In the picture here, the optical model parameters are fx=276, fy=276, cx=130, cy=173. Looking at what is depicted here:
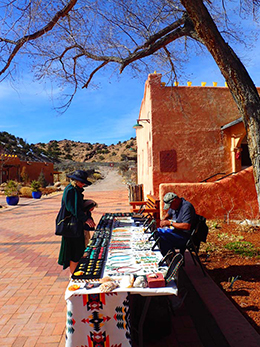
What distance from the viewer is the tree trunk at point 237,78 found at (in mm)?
3367

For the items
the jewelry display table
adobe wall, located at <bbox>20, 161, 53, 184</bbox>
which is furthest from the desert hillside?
the jewelry display table

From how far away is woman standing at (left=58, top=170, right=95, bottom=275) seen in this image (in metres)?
3.46

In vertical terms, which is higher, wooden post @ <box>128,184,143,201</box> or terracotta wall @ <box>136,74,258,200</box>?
terracotta wall @ <box>136,74,258,200</box>

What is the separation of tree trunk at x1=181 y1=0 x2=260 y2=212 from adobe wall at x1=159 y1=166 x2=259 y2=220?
4.54 metres

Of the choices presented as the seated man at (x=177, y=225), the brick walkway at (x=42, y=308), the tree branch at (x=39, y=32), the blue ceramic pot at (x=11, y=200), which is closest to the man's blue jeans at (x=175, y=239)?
the seated man at (x=177, y=225)

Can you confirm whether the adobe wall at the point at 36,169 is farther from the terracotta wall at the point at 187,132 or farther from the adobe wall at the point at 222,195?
the adobe wall at the point at 222,195

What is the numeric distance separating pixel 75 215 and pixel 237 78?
2.68 metres

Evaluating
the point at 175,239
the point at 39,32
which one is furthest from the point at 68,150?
the point at 175,239

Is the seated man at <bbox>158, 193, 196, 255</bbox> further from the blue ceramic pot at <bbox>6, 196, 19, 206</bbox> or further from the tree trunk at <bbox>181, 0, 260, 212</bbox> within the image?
the blue ceramic pot at <bbox>6, 196, 19, 206</bbox>

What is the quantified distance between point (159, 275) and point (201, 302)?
1.54 metres

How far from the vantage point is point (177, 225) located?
382 centimetres

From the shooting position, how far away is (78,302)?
2.03 m

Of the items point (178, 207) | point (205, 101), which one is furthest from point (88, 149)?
point (178, 207)

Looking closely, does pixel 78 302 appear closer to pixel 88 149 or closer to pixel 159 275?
pixel 159 275
